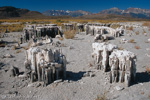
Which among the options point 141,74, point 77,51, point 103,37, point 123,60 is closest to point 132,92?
point 123,60

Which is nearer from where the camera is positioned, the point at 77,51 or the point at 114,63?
the point at 114,63

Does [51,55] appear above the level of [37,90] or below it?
above

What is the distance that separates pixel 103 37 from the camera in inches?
575

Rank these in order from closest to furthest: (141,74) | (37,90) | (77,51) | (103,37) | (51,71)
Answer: (37,90)
(51,71)
(141,74)
(77,51)
(103,37)

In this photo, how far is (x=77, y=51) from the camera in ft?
35.7

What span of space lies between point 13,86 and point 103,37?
10926mm

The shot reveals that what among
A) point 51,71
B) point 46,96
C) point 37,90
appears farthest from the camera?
point 51,71

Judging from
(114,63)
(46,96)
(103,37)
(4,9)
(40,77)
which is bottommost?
(46,96)

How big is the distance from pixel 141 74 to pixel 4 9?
10183 cm

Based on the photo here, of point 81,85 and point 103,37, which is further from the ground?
point 103,37

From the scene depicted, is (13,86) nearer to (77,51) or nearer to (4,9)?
(77,51)

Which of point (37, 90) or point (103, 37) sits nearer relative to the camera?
point (37, 90)

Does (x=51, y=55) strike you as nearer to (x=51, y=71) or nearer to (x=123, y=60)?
(x=51, y=71)

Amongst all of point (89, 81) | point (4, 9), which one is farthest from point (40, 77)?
point (4, 9)
